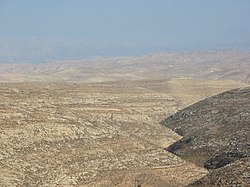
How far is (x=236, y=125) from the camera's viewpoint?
4269 centimetres

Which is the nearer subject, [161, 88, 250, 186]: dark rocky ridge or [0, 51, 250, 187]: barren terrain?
[0, 51, 250, 187]: barren terrain

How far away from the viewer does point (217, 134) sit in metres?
42.0

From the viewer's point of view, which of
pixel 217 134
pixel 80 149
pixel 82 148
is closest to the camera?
pixel 80 149

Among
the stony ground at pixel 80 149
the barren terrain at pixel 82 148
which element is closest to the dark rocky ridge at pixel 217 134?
the barren terrain at pixel 82 148

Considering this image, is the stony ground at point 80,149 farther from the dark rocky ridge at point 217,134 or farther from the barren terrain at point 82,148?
the dark rocky ridge at point 217,134

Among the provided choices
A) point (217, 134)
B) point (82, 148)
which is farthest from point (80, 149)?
point (217, 134)

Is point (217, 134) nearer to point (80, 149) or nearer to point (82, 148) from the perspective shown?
point (82, 148)

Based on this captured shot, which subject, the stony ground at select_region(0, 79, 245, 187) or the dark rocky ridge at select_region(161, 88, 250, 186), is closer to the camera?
the stony ground at select_region(0, 79, 245, 187)

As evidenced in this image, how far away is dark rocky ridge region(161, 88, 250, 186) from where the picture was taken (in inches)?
1410

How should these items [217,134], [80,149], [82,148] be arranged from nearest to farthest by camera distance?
[80,149] < [82,148] < [217,134]

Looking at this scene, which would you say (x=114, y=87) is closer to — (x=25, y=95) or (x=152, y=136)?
(x=25, y=95)

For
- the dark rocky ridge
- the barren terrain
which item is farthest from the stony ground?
the dark rocky ridge

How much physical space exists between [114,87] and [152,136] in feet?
90.5

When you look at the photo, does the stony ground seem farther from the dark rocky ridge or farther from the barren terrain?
the dark rocky ridge
